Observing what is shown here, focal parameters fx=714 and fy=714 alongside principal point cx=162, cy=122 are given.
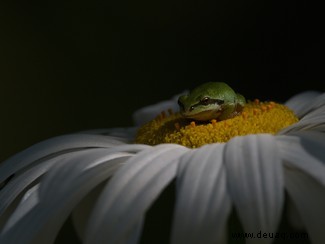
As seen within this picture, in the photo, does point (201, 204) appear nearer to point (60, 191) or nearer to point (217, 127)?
point (60, 191)

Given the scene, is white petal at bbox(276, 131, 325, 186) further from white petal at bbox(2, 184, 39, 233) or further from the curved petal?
white petal at bbox(2, 184, 39, 233)

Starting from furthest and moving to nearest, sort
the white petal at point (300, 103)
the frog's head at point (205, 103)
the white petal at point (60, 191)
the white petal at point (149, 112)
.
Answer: the white petal at point (149, 112)
the white petal at point (300, 103)
the frog's head at point (205, 103)
the white petal at point (60, 191)

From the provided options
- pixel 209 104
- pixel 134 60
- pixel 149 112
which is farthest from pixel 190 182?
pixel 134 60

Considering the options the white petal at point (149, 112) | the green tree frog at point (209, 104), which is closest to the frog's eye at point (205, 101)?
the green tree frog at point (209, 104)

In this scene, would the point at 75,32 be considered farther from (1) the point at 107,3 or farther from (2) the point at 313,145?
(2) the point at 313,145

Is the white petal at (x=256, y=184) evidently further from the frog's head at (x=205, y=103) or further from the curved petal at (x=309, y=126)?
the frog's head at (x=205, y=103)

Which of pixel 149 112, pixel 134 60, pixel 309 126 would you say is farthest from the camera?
pixel 134 60
